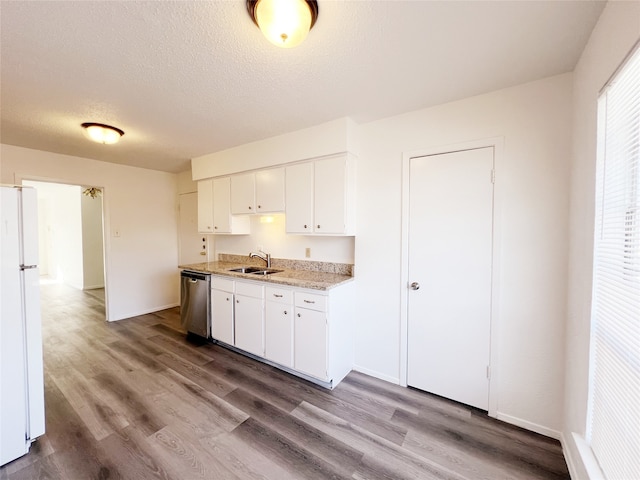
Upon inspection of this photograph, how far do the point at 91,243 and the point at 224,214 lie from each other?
4.93 m

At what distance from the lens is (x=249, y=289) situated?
272 centimetres

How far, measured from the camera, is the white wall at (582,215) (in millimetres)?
1209

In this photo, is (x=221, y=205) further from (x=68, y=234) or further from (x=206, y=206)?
(x=68, y=234)

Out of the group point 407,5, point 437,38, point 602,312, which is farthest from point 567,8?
point 602,312

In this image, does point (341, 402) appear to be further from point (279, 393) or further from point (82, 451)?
point (82, 451)

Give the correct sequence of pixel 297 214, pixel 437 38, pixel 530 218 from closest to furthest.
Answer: pixel 437 38, pixel 530 218, pixel 297 214

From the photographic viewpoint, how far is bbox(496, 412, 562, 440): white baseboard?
5.66 ft

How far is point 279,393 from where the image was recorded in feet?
7.29

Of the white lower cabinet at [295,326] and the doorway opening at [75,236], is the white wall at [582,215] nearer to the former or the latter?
the white lower cabinet at [295,326]

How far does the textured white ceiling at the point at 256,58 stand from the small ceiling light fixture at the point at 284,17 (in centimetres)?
7

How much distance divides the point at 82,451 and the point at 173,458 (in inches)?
23.9

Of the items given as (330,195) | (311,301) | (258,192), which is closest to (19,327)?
(311,301)

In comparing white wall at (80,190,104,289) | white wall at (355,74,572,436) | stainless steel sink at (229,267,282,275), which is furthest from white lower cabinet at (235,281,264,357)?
white wall at (80,190,104,289)

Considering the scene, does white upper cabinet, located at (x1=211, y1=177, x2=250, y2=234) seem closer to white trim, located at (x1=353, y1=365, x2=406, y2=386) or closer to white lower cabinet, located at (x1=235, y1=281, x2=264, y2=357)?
white lower cabinet, located at (x1=235, y1=281, x2=264, y2=357)
